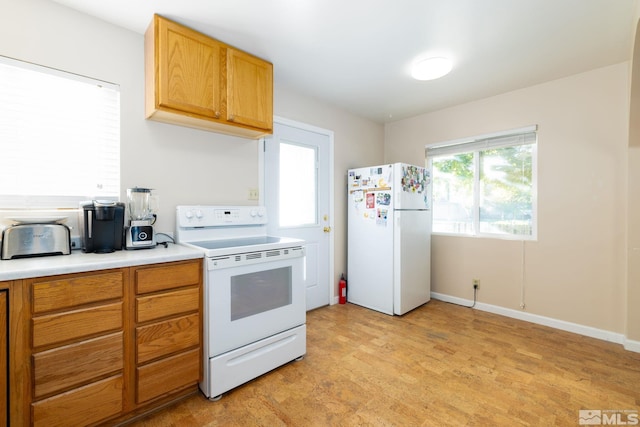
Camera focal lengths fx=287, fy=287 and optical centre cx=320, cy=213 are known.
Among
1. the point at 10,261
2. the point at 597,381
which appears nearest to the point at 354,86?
the point at 10,261

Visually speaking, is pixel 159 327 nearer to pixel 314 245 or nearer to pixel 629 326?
pixel 314 245

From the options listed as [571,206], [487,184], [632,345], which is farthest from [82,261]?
[632,345]

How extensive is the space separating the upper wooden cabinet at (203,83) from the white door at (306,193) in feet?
1.80

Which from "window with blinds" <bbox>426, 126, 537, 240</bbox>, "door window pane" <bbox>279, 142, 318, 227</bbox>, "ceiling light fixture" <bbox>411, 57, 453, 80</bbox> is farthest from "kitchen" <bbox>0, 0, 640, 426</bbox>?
"ceiling light fixture" <bbox>411, 57, 453, 80</bbox>

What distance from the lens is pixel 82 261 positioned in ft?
4.60

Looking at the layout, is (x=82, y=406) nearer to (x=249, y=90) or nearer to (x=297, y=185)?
(x=249, y=90)

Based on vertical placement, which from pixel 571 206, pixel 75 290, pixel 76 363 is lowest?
pixel 76 363

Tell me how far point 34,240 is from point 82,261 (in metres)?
0.36

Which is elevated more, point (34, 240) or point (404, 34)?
point (404, 34)

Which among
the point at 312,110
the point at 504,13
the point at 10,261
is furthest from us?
the point at 312,110

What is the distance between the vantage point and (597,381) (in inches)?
75.9

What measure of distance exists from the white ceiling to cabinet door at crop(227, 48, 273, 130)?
10 cm

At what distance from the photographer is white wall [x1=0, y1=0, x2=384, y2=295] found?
1.66 meters

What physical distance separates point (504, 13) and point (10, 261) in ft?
10.1
